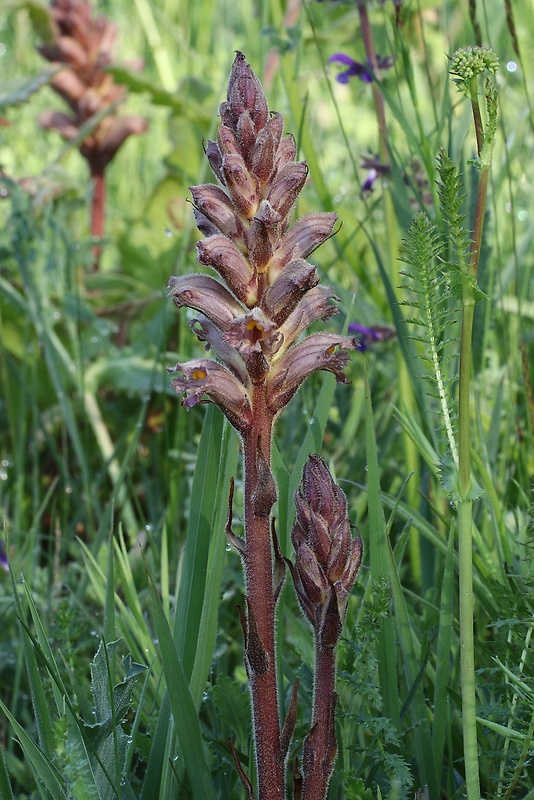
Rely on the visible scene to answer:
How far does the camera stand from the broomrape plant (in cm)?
116

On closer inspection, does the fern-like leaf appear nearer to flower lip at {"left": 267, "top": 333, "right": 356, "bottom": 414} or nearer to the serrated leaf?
flower lip at {"left": 267, "top": 333, "right": 356, "bottom": 414}

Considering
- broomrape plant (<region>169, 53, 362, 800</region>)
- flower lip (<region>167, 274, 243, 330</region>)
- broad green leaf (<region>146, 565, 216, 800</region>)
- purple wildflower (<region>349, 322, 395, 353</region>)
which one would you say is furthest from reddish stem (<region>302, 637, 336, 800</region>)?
purple wildflower (<region>349, 322, 395, 353</region>)

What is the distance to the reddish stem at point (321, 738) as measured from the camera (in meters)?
1.18

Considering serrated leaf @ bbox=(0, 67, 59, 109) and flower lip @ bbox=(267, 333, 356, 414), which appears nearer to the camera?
flower lip @ bbox=(267, 333, 356, 414)

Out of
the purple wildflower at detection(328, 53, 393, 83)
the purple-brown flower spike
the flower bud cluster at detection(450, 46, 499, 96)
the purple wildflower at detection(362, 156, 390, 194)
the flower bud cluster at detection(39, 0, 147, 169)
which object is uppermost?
the flower bud cluster at detection(39, 0, 147, 169)

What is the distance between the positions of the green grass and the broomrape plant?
118mm

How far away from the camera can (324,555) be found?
3.86 feet

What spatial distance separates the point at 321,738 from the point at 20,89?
9.42ft

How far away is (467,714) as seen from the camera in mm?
1073

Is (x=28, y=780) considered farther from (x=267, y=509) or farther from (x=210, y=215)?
(x=210, y=215)

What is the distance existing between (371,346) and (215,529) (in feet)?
4.66

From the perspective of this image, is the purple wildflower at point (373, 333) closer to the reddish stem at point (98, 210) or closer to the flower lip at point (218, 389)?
the flower lip at point (218, 389)

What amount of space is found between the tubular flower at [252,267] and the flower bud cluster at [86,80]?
2962 millimetres

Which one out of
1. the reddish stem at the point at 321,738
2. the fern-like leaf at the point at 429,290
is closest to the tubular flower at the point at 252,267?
the fern-like leaf at the point at 429,290
